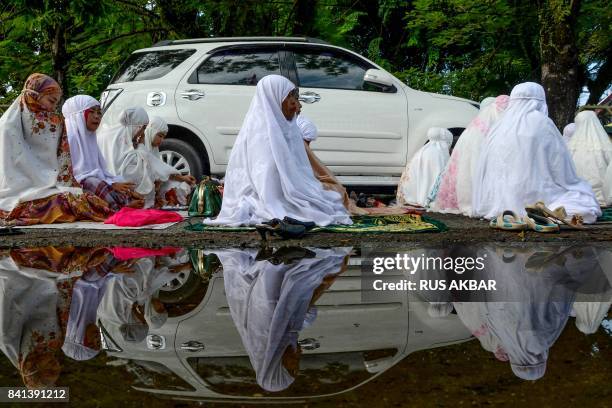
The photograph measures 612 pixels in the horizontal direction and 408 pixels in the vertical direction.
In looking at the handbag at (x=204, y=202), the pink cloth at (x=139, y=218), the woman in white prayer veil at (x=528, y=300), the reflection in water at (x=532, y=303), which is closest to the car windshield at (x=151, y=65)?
the handbag at (x=204, y=202)

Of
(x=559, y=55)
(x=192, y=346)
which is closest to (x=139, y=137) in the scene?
(x=559, y=55)

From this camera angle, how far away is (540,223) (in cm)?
675

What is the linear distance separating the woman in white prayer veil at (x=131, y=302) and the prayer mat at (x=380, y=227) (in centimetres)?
180

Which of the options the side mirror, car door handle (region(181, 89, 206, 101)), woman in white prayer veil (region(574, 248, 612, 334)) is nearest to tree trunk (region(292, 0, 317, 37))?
the side mirror

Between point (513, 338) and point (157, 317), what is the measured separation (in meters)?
1.58

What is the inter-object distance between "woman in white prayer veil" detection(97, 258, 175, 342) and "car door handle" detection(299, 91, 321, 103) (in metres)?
4.81

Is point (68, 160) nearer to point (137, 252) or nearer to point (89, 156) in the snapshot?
point (89, 156)

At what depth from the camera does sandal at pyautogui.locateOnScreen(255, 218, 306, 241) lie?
6.08 metres

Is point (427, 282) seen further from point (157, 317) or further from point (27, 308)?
point (27, 308)

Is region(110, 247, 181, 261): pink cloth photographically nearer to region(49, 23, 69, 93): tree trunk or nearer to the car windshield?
the car windshield

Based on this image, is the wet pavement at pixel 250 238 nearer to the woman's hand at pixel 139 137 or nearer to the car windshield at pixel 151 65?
the woman's hand at pixel 139 137

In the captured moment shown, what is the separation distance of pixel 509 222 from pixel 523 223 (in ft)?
0.50

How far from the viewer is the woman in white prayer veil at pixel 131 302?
3.31 meters

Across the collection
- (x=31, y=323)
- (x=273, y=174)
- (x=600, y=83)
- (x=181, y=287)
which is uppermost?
(x=31, y=323)
